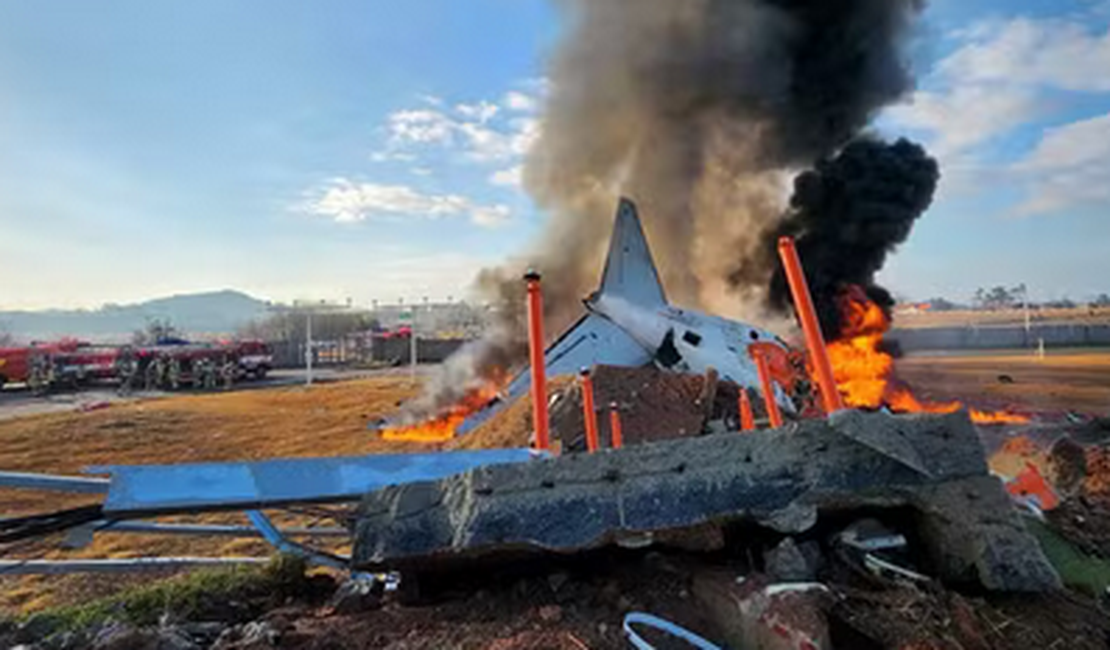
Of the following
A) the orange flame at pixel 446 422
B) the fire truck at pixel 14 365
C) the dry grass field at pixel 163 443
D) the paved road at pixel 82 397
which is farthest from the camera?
the fire truck at pixel 14 365

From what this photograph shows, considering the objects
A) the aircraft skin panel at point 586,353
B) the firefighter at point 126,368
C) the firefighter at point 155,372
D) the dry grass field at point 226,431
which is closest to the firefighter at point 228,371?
the firefighter at point 155,372

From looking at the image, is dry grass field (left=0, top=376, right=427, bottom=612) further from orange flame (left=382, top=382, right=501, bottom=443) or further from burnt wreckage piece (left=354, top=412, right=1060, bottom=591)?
burnt wreckage piece (left=354, top=412, right=1060, bottom=591)

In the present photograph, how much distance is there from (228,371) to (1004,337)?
47.6 meters

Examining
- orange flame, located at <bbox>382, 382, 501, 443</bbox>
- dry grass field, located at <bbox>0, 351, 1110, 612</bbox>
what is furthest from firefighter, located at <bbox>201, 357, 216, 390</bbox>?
orange flame, located at <bbox>382, 382, 501, 443</bbox>

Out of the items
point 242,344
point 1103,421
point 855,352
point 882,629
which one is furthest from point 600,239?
point 242,344

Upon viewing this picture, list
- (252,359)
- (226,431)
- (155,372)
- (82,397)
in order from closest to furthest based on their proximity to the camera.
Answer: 1. (226,431)
2. (82,397)
3. (155,372)
4. (252,359)

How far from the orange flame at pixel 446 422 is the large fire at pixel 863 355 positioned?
31.8ft

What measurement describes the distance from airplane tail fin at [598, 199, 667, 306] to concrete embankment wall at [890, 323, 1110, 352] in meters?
28.0

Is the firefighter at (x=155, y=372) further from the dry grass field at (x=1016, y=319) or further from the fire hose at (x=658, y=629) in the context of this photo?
the dry grass field at (x=1016, y=319)

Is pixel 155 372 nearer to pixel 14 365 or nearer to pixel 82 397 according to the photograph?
pixel 82 397

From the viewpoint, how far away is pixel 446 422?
15258mm

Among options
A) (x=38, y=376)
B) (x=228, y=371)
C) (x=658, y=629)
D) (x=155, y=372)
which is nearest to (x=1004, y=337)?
(x=228, y=371)

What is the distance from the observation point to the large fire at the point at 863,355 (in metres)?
17.1

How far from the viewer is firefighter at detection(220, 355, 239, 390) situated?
1186 inches
